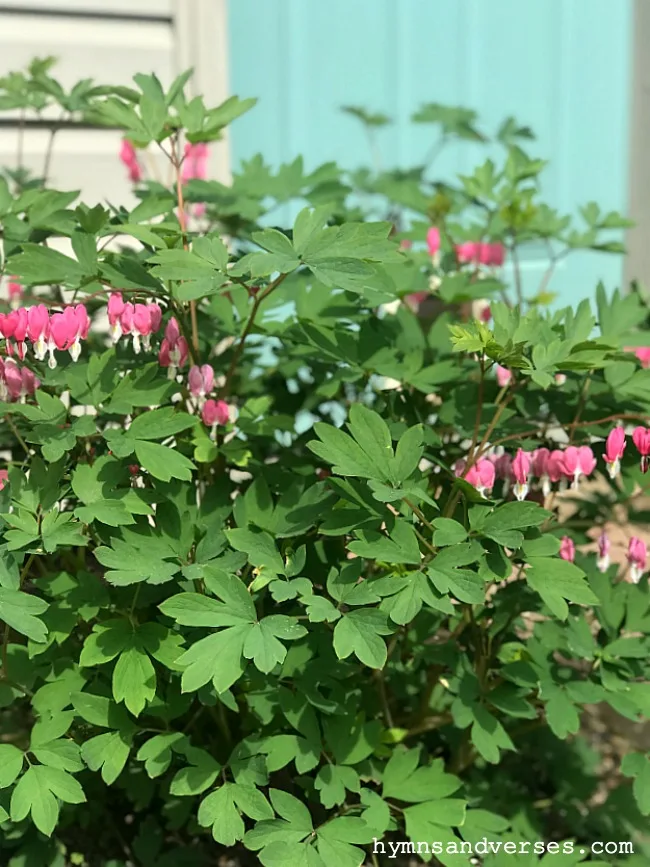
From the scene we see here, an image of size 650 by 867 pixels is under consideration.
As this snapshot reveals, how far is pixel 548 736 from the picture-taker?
1566mm

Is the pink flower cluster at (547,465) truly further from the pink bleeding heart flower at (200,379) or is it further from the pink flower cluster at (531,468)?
the pink bleeding heart flower at (200,379)

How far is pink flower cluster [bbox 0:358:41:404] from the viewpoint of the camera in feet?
3.44

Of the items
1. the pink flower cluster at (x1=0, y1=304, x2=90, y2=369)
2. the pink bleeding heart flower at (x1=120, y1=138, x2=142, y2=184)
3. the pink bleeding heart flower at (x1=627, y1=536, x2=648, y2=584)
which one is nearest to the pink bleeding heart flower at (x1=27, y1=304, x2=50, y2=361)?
the pink flower cluster at (x1=0, y1=304, x2=90, y2=369)

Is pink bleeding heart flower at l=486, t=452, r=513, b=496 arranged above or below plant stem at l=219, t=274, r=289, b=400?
below

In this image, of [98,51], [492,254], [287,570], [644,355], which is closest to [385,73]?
[98,51]

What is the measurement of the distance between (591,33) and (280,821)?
295 cm

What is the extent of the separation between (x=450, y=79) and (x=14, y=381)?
7.62 feet

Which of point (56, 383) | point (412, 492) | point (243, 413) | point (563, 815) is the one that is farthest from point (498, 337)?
point (563, 815)

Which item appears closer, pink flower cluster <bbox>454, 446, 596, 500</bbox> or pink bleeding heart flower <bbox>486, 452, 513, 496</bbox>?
pink flower cluster <bbox>454, 446, 596, 500</bbox>

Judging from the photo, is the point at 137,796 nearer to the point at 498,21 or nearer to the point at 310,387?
the point at 310,387

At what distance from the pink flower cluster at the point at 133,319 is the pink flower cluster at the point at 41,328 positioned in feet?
0.13

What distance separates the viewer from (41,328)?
1003mm

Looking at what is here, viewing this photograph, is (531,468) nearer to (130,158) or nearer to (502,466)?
(502,466)

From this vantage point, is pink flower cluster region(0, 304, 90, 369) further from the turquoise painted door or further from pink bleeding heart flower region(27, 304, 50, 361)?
the turquoise painted door
